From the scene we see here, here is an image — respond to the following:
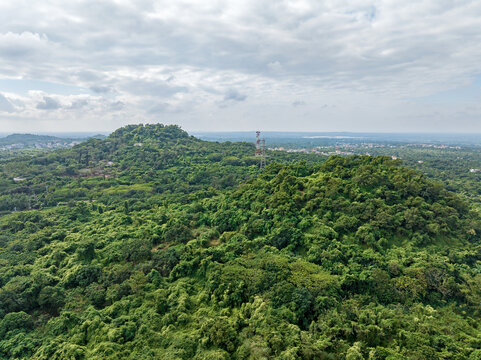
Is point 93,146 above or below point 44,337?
above

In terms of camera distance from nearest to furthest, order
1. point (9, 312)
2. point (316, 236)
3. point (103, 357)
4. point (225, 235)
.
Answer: point (103, 357), point (9, 312), point (316, 236), point (225, 235)

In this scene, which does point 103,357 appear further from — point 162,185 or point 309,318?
point 162,185

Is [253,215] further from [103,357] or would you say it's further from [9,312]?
[9,312]

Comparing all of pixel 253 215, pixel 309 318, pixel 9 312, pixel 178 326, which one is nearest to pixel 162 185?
pixel 253 215

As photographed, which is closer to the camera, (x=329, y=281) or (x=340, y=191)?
(x=329, y=281)

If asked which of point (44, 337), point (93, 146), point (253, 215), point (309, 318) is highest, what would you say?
point (93, 146)

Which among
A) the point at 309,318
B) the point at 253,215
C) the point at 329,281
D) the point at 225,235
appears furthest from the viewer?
the point at 253,215
